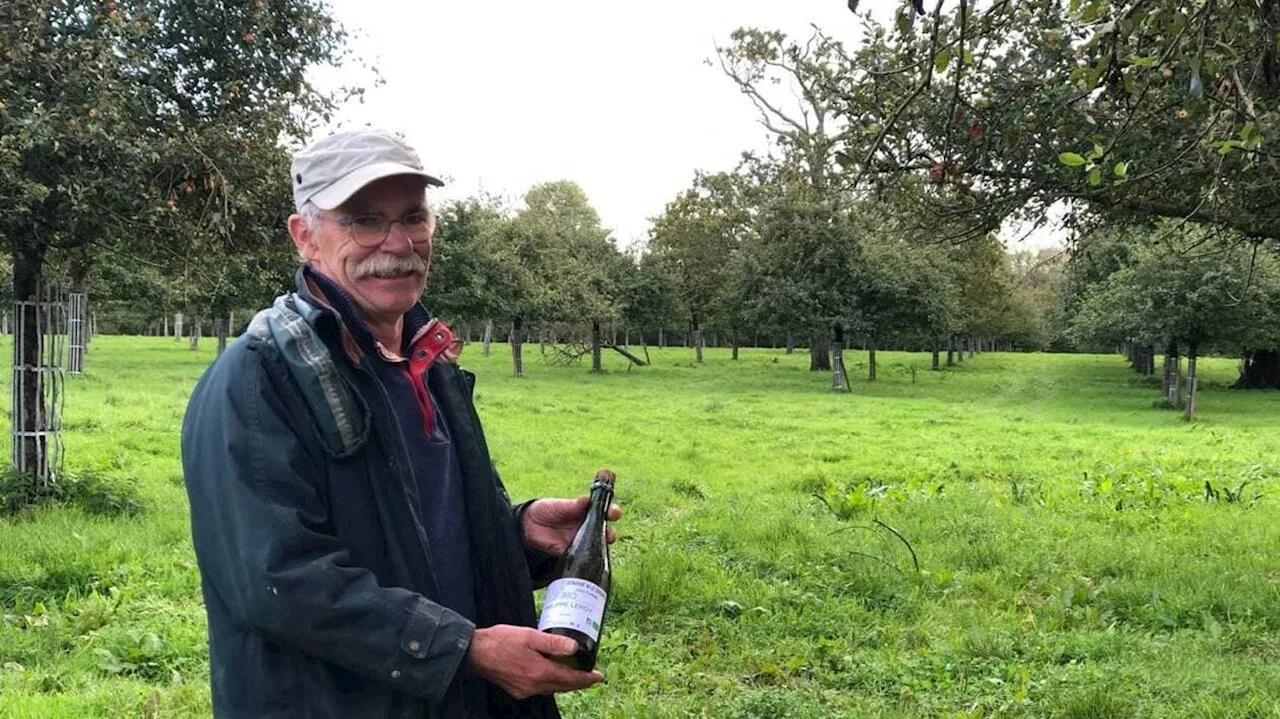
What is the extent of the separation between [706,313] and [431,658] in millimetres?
44066

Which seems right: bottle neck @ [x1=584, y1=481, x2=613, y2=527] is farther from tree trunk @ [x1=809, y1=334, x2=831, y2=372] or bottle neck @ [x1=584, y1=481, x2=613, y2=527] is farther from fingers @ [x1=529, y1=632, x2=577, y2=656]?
tree trunk @ [x1=809, y1=334, x2=831, y2=372]

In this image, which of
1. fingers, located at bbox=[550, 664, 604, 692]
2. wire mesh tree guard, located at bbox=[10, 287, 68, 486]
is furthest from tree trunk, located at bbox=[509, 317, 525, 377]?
fingers, located at bbox=[550, 664, 604, 692]

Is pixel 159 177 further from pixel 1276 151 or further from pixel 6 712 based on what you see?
pixel 1276 151

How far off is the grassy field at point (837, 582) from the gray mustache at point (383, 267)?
3131 mm

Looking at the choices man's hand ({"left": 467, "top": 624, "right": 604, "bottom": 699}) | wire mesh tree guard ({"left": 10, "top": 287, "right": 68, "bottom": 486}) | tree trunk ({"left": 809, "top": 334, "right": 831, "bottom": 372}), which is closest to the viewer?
man's hand ({"left": 467, "top": 624, "right": 604, "bottom": 699})

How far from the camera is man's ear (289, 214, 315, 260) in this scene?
86.1 inches

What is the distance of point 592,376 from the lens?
3375 cm

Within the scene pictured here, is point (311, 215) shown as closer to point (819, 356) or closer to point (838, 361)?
point (838, 361)

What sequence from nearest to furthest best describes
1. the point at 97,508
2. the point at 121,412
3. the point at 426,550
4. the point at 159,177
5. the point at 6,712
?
the point at 426,550 → the point at 6,712 → the point at 159,177 → the point at 97,508 → the point at 121,412

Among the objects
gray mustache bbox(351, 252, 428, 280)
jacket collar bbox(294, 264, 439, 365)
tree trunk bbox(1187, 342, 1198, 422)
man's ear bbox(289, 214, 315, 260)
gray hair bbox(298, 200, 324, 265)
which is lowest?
tree trunk bbox(1187, 342, 1198, 422)

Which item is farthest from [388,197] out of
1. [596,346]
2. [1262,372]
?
[1262,372]

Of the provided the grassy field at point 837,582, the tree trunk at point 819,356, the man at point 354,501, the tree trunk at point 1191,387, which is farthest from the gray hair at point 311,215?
the tree trunk at point 819,356

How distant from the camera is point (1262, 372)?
112 ft

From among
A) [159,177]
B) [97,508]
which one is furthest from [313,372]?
[97,508]
